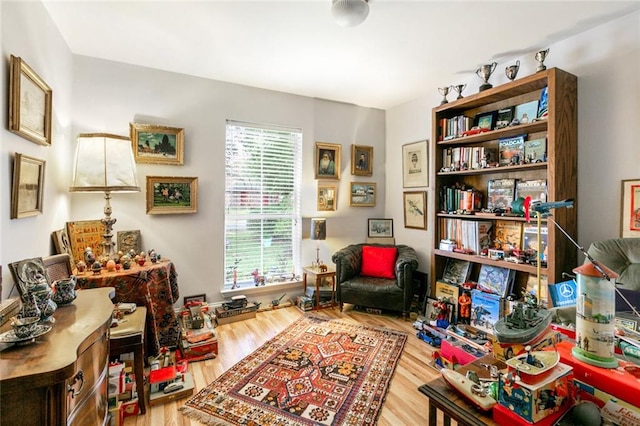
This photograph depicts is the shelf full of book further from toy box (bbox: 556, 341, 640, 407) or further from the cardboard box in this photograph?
the cardboard box

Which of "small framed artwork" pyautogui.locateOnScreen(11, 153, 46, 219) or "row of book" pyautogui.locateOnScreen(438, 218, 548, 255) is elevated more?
"small framed artwork" pyautogui.locateOnScreen(11, 153, 46, 219)

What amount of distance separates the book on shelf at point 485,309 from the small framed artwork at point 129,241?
3.34 m

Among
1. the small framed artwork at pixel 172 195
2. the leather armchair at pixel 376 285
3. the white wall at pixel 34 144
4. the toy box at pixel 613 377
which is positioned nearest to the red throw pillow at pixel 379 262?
the leather armchair at pixel 376 285

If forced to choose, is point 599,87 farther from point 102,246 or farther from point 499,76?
point 102,246

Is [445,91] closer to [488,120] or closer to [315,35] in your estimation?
[488,120]

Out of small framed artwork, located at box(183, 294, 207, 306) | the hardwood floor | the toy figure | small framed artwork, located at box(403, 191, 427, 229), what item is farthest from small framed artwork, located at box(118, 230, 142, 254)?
the toy figure

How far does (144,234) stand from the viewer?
2.89 meters

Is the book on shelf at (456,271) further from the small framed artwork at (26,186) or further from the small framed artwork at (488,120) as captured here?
the small framed artwork at (26,186)

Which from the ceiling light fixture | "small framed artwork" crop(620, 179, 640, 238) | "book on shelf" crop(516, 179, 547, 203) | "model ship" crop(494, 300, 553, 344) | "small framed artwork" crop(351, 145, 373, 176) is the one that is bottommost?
"model ship" crop(494, 300, 553, 344)

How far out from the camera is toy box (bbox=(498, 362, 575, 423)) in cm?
78

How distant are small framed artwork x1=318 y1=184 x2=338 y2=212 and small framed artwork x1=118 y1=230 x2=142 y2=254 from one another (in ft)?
6.80

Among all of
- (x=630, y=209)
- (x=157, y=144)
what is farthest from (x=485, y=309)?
(x=157, y=144)

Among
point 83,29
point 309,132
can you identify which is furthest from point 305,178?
point 83,29

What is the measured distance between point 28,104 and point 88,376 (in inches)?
64.3
